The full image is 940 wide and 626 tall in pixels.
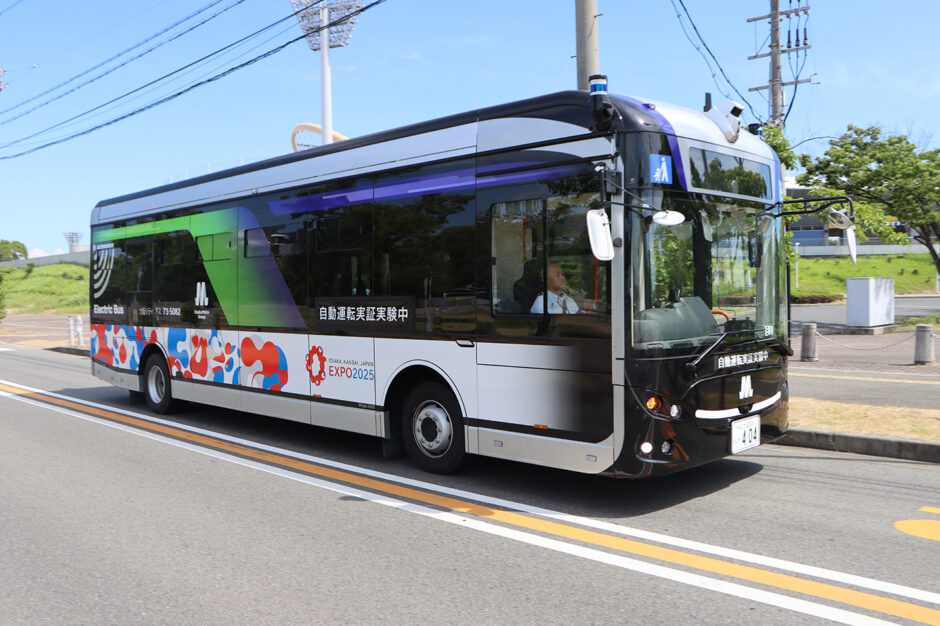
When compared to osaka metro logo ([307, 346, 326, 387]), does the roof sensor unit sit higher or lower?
higher

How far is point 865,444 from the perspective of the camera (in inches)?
294

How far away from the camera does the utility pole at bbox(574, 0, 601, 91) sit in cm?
899

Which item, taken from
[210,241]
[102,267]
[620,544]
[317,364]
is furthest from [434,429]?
[102,267]

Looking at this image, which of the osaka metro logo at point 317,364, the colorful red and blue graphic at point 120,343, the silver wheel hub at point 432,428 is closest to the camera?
the silver wheel hub at point 432,428

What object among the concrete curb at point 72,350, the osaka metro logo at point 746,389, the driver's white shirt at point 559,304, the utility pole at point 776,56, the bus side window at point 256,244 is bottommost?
the concrete curb at point 72,350

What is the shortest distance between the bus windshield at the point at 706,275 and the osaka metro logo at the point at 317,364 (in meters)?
3.74

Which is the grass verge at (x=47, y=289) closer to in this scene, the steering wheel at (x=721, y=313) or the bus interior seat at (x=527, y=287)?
the bus interior seat at (x=527, y=287)

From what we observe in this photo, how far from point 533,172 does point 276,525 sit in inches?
129

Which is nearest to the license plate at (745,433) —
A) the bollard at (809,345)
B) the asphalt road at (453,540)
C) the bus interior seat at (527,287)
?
Result: the asphalt road at (453,540)

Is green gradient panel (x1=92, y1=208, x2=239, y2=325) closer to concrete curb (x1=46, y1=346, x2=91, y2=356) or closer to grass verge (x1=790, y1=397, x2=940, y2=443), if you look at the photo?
grass verge (x1=790, y1=397, x2=940, y2=443)

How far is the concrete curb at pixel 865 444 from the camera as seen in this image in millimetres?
7145

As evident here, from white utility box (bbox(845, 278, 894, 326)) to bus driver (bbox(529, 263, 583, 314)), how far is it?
18.8 metres

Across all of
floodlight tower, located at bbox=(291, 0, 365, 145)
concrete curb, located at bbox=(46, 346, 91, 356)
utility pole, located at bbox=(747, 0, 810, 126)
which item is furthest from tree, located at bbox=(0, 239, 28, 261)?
utility pole, located at bbox=(747, 0, 810, 126)

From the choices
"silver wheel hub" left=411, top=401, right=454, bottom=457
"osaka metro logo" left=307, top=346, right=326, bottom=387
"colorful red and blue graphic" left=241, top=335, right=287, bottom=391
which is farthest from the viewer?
"colorful red and blue graphic" left=241, top=335, right=287, bottom=391
